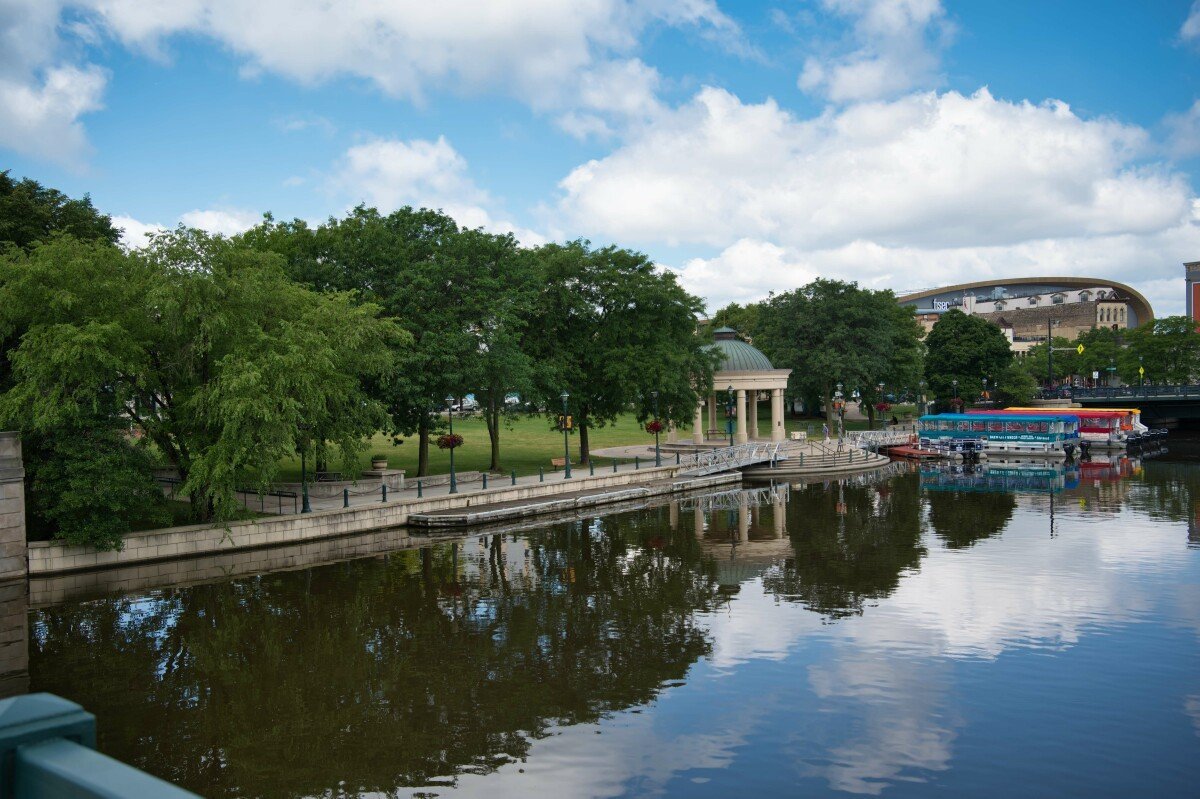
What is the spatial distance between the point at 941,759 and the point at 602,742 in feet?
17.3

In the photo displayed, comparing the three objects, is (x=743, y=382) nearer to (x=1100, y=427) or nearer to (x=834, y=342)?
(x=834, y=342)

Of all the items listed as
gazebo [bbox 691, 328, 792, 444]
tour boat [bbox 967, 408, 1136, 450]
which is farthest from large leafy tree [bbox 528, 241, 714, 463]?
tour boat [bbox 967, 408, 1136, 450]

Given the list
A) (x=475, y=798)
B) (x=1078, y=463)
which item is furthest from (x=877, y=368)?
(x=475, y=798)

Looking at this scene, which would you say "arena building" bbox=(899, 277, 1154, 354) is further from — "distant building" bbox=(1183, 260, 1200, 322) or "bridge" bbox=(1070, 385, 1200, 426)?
"bridge" bbox=(1070, 385, 1200, 426)

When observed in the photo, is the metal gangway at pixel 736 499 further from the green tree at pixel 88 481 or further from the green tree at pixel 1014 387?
the green tree at pixel 1014 387

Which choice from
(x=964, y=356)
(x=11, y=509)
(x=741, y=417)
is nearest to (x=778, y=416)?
(x=741, y=417)

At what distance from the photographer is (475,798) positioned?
41.2 ft

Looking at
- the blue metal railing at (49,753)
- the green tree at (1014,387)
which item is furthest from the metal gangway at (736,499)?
the green tree at (1014,387)

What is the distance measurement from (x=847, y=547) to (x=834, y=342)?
45.6 m

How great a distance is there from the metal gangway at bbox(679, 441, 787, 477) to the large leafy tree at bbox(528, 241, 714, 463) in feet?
13.2

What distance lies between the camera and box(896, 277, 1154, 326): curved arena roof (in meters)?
157

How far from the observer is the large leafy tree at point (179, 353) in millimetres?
26719

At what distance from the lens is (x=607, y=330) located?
50.4m

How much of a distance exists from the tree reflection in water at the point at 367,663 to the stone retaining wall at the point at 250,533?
13.2 ft
